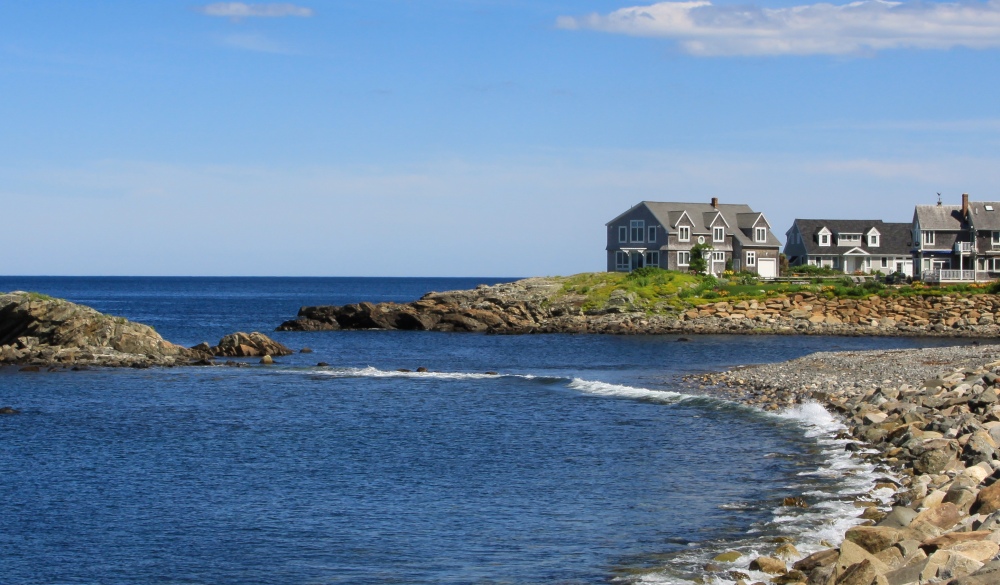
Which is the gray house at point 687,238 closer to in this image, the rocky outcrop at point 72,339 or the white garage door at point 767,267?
the white garage door at point 767,267

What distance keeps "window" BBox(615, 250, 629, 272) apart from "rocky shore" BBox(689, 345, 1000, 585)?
196 feet

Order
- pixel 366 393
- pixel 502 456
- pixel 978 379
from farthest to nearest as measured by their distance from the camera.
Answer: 1. pixel 366 393
2. pixel 978 379
3. pixel 502 456

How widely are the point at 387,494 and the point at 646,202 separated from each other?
3210 inches

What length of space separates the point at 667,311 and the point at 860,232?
1580 inches

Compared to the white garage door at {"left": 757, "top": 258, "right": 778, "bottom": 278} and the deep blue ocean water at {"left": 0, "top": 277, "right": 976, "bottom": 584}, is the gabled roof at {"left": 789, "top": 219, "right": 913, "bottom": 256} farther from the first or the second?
the deep blue ocean water at {"left": 0, "top": 277, "right": 976, "bottom": 584}

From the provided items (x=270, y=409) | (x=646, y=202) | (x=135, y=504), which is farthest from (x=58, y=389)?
(x=646, y=202)

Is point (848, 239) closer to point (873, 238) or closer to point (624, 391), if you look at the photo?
point (873, 238)

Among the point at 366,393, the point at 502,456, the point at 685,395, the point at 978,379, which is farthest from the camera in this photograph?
the point at 366,393

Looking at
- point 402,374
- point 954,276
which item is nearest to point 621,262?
point 954,276

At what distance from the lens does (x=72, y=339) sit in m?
54.6

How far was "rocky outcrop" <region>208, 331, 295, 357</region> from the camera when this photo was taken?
194 ft

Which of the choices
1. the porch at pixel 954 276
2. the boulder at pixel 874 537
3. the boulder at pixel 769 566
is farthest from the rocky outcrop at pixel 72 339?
the porch at pixel 954 276

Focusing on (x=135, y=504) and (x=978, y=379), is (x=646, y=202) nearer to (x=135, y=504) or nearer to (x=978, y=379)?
(x=978, y=379)

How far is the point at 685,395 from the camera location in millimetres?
39375
